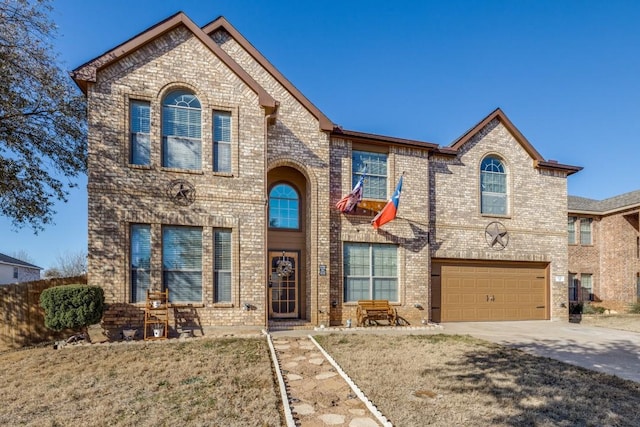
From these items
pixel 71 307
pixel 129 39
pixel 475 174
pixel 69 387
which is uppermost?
pixel 129 39

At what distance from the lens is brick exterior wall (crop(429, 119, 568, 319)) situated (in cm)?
1373

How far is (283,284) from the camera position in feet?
40.3

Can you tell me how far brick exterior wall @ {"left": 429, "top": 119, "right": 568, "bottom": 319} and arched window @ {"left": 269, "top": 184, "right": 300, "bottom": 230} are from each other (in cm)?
485

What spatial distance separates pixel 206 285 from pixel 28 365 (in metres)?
3.88

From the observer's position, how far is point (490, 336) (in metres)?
10.8

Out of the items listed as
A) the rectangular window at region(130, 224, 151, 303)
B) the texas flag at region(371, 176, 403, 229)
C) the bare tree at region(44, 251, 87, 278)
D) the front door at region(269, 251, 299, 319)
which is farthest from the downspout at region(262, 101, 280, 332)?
the bare tree at region(44, 251, 87, 278)

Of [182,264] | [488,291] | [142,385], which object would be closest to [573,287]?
[488,291]

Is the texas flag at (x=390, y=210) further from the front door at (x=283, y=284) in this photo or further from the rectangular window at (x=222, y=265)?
the rectangular window at (x=222, y=265)

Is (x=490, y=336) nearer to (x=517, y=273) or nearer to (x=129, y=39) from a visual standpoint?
(x=517, y=273)

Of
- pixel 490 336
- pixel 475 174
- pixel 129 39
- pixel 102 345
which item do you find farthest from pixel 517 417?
pixel 129 39

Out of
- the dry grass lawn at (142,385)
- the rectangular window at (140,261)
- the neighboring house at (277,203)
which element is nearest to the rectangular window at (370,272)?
the neighboring house at (277,203)

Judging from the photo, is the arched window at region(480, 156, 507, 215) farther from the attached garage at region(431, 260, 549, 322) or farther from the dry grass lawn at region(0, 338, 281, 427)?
the dry grass lawn at region(0, 338, 281, 427)

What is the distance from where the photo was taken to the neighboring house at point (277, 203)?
971cm

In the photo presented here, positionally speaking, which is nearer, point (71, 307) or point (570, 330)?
point (71, 307)
